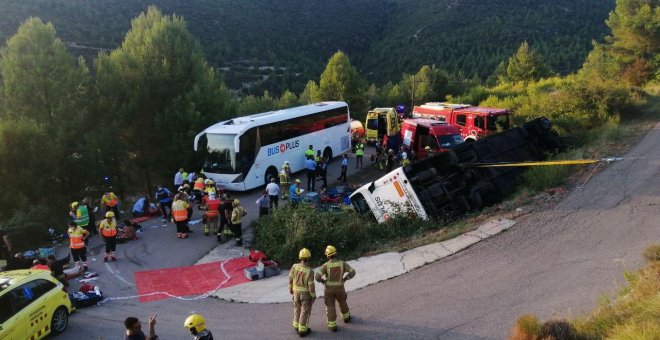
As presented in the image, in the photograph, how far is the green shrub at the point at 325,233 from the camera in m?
12.4

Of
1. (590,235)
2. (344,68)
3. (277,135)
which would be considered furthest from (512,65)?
(590,235)

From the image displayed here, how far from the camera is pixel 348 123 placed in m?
27.4

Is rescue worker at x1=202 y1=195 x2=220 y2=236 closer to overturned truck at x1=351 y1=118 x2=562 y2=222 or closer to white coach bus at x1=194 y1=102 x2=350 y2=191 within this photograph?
white coach bus at x1=194 y1=102 x2=350 y2=191

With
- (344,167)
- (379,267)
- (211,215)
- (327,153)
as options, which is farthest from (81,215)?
(327,153)

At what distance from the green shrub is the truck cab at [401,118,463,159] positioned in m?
9.69

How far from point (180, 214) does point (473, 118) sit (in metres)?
16.6

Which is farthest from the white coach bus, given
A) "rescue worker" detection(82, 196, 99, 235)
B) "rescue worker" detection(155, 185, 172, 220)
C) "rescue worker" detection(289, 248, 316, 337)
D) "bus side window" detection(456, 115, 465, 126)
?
"rescue worker" detection(289, 248, 316, 337)

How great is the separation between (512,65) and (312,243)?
44.2m

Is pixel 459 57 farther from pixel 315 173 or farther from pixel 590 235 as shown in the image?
pixel 590 235

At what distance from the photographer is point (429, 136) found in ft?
74.9

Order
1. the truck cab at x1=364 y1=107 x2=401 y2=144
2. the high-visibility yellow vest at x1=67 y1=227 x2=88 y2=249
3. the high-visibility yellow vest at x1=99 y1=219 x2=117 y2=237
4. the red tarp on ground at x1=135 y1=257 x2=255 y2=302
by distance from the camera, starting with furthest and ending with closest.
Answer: the truck cab at x1=364 y1=107 x2=401 y2=144 < the high-visibility yellow vest at x1=99 y1=219 x2=117 y2=237 < the high-visibility yellow vest at x1=67 y1=227 x2=88 y2=249 < the red tarp on ground at x1=135 y1=257 x2=255 y2=302

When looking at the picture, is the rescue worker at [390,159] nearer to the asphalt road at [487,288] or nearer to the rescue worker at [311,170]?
the rescue worker at [311,170]

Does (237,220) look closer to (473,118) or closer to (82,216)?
(82,216)

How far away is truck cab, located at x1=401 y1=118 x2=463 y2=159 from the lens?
73.5 feet
